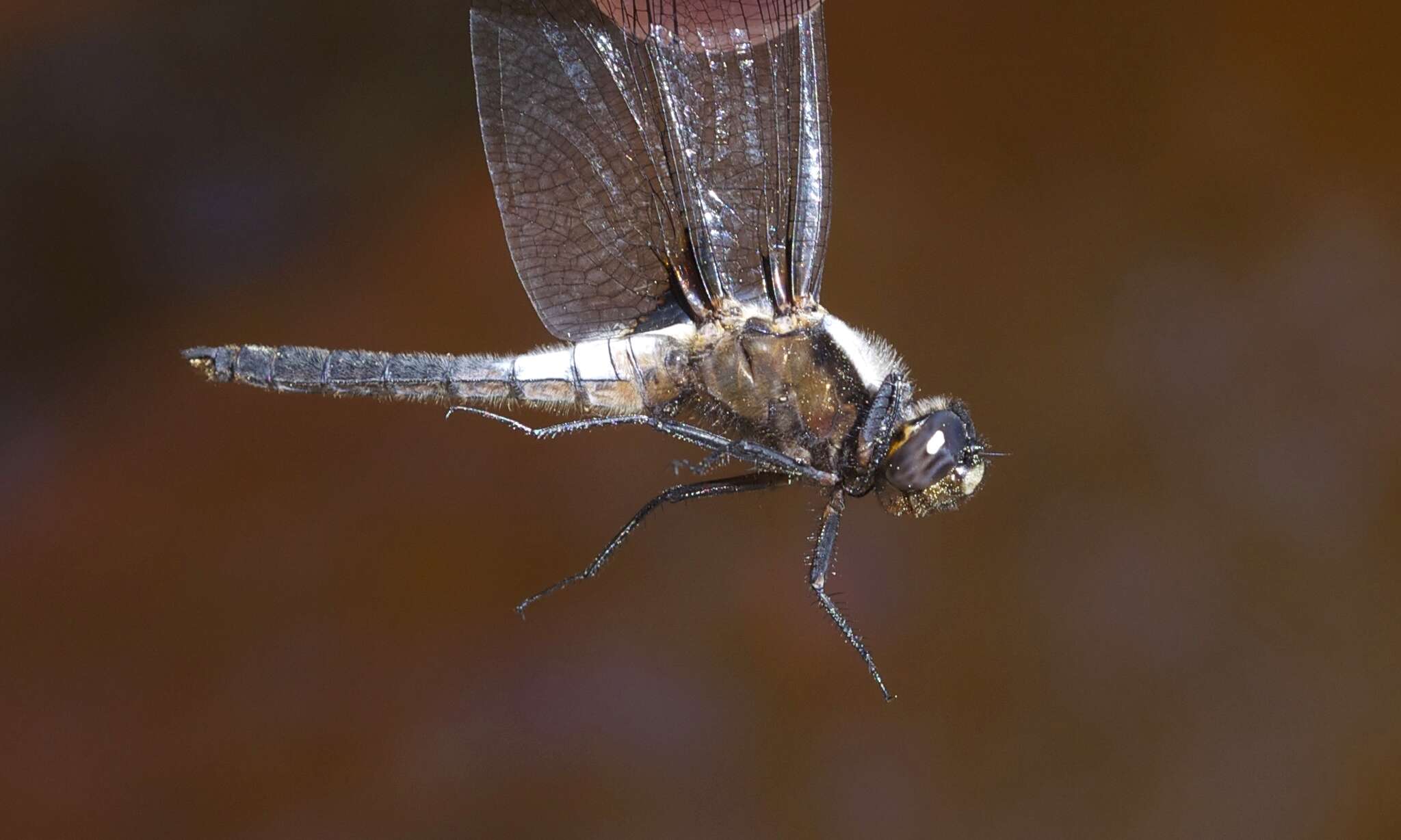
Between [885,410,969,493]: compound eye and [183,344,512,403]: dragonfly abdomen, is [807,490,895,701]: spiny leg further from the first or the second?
[183,344,512,403]: dragonfly abdomen

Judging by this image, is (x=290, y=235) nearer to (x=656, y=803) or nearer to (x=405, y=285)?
(x=405, y=285)

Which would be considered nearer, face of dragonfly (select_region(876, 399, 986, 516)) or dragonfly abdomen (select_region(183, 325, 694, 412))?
face of dragonfly (select_region(876, 399, 986, 516))

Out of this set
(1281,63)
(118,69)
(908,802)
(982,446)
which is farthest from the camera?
(1281,63)

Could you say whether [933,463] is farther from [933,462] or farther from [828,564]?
[828,564]

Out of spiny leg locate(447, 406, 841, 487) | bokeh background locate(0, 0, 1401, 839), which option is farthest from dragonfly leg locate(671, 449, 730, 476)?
bokeh background locate(0, 0, 1401, 839)

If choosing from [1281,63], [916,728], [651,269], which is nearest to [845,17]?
[1281,63]

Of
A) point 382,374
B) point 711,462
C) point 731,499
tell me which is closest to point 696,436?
point 711,462
